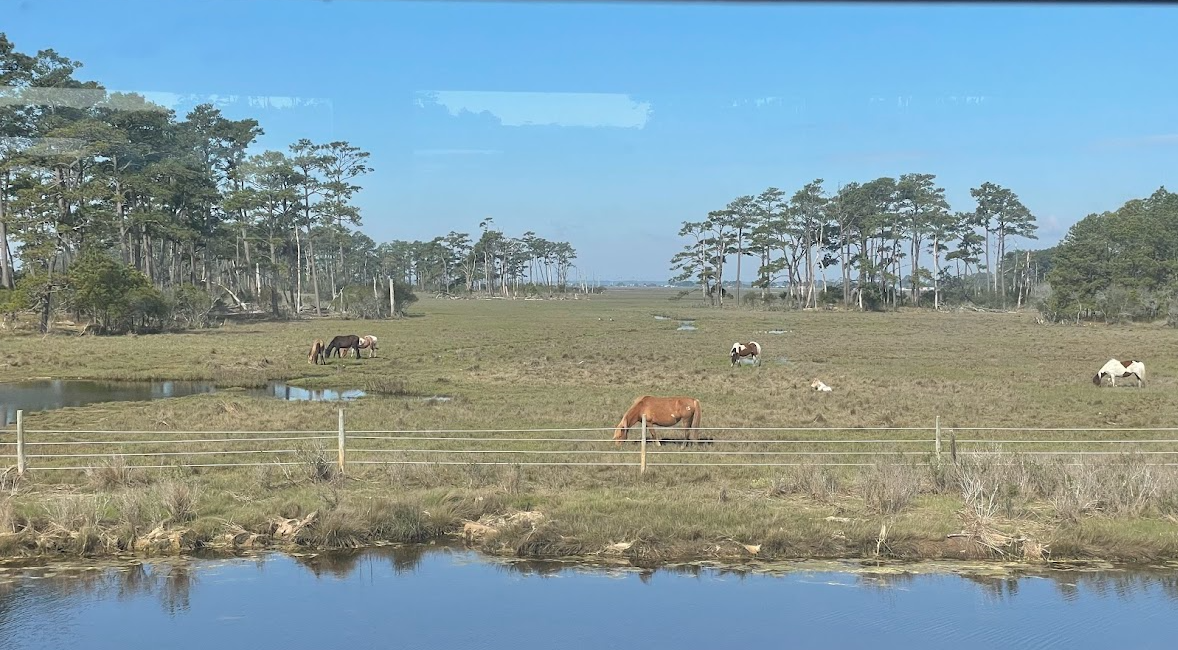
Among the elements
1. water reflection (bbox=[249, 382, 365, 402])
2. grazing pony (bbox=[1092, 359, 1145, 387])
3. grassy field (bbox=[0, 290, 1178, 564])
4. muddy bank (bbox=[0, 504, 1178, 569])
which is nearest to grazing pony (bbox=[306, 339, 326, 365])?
grassy field (bbox=[0, 290, 1178, 564])

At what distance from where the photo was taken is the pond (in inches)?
841

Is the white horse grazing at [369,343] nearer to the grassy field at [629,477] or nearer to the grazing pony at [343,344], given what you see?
the grazing pony at [343,344]

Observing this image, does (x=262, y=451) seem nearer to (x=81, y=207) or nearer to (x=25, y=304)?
(x=25, y=304)

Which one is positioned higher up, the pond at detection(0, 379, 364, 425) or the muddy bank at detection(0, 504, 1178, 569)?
the pond at detection(0, 379, 364, 425)

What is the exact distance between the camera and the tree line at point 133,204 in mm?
44688

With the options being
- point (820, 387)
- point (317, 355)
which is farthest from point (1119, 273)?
point (317, 355)

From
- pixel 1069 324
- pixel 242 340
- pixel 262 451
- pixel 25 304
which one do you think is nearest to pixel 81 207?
pixel 25 304

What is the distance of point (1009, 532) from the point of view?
35.1ft

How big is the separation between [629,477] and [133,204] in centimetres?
5749

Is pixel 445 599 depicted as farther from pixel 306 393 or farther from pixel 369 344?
pixel 369 344

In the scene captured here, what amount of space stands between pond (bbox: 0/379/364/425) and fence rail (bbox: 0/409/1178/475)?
600 cm

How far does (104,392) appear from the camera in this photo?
2367 cm

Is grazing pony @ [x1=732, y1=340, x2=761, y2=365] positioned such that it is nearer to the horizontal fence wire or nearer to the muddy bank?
the horizontal fence wire

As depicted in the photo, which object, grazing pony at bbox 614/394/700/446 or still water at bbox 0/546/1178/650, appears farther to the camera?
grazing pony at bbox 614/394/700/446
